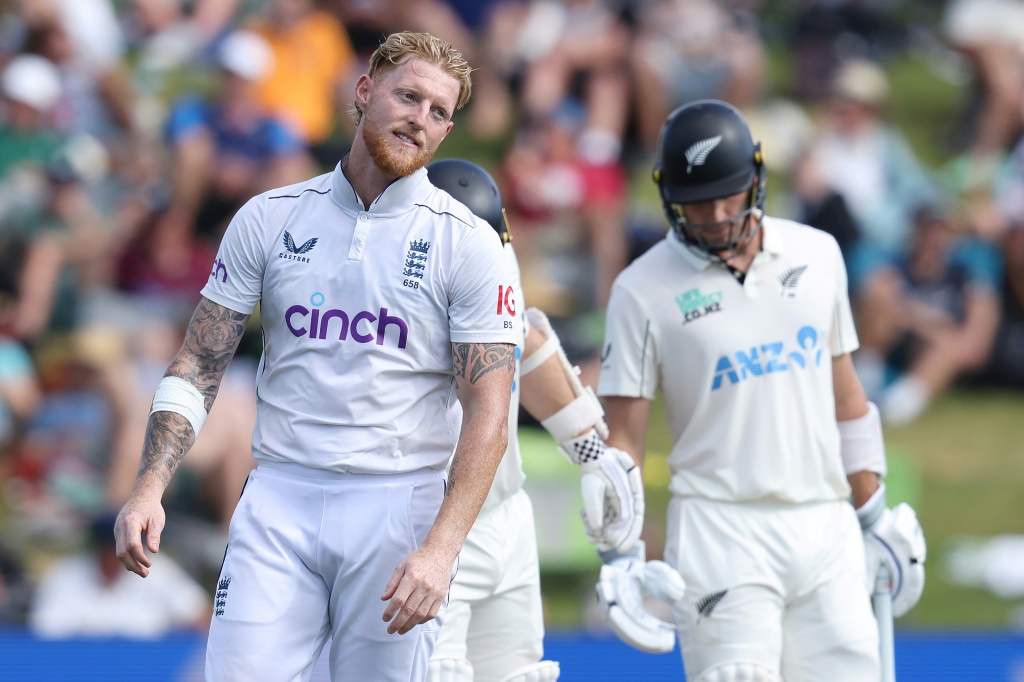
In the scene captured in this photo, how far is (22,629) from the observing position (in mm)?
8586

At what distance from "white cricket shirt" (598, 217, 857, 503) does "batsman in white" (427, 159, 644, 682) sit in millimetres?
214

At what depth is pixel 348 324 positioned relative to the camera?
160 inches

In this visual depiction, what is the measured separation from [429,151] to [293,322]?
62cm

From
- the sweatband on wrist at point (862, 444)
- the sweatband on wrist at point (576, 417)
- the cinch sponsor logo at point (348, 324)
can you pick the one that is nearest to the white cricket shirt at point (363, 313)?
the cinch sponsor logo at point (348, 324)

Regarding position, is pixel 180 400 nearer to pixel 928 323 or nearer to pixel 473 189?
pixel 473 189

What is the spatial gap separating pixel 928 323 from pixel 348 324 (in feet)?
25.3

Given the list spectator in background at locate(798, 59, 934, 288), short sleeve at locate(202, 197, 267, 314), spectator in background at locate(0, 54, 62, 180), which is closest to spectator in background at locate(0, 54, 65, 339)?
spectator in background at locate(0, 54, 62, 180)

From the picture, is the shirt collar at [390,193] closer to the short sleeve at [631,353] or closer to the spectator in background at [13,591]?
the short sleeve at [631,353]

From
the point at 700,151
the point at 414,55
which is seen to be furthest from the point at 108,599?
the point at 414,55

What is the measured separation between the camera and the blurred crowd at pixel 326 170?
936 centimetres

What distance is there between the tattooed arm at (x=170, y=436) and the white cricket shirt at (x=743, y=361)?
1664 mm

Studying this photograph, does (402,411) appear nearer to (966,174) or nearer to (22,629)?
(22,629)

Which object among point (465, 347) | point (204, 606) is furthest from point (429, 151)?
point (204, 606)

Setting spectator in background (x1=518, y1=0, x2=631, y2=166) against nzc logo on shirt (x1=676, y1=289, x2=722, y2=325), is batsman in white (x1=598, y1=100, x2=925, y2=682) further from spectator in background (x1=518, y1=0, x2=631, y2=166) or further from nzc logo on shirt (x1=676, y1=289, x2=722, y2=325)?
spectator in background (x1=518, y1=0, x2=631, y2=166)
